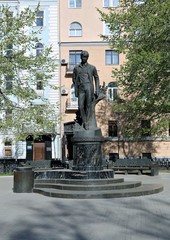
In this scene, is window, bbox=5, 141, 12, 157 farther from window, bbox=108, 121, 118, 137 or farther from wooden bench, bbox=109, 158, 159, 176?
wooden bench, bbox=109, 158, 159, 176

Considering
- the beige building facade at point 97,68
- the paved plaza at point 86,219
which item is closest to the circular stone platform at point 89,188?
Result: the paved plaza at point 86,219

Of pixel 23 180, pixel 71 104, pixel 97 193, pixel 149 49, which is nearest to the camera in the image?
pixel 97 193

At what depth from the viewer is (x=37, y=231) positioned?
203 inches

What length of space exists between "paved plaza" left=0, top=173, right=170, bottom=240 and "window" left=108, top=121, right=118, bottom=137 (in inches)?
897

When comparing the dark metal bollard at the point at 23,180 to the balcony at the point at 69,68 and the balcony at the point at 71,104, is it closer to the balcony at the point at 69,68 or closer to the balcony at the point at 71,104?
the balcony at the point at 71,104

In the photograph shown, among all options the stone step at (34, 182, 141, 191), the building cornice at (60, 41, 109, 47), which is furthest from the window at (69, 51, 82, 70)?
the stone step at (34, 182, 141, 191)

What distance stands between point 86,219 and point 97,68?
2683 centimetres

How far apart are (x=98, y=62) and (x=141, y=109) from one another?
1194 cm

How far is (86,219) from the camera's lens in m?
5.97

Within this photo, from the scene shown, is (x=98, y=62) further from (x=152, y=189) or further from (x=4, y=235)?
(x=4, y=235)

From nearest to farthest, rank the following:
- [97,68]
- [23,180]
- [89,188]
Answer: [89,188], [23,180], [97,68]

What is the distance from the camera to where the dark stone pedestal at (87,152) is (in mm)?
10633

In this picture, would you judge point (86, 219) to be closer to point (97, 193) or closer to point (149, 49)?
point (97, 193)

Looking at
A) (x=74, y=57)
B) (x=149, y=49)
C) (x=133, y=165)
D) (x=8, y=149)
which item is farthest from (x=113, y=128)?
(x=149, y=49)
